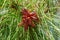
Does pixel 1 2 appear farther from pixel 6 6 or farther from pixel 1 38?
pixel 1 38

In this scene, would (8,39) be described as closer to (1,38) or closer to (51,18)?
(1,38)

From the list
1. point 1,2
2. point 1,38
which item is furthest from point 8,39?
point 1,2

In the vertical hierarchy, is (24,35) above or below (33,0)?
below
